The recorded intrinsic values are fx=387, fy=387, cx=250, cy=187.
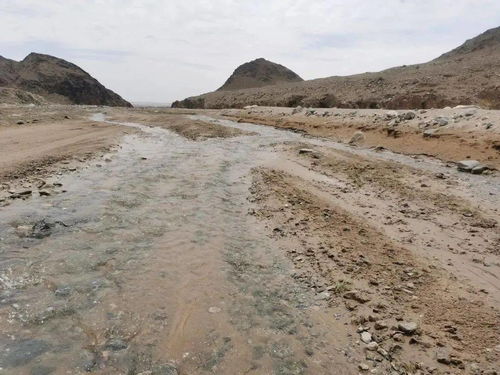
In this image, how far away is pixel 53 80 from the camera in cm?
9531

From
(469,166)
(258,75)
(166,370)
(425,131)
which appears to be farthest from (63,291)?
(258,75)

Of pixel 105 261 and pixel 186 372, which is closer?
pixel 186 372

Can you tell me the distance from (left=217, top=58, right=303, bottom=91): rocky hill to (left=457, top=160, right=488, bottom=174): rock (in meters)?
71.0

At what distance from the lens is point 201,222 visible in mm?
7059

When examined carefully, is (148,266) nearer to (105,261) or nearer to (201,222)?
(105,261)

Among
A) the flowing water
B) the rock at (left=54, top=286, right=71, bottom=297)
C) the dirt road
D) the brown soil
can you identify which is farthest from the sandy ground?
the rock at (left=54, top=286, right=71, bottom=297)

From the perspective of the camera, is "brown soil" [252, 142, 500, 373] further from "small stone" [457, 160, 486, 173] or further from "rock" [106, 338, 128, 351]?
"rock" [106, 338, 128, 351]

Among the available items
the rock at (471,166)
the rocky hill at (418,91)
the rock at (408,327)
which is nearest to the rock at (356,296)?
the rock at (408,327)

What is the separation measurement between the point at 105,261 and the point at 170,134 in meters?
15.8

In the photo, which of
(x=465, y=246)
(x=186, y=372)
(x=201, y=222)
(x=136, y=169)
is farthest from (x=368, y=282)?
(x=136, y=169)

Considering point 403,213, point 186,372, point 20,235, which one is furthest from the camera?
point 403,213

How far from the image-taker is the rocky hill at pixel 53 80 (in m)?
89.2

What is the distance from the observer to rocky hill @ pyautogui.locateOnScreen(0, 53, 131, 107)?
89.2 metres

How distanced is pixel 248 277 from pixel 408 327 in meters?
2.04
